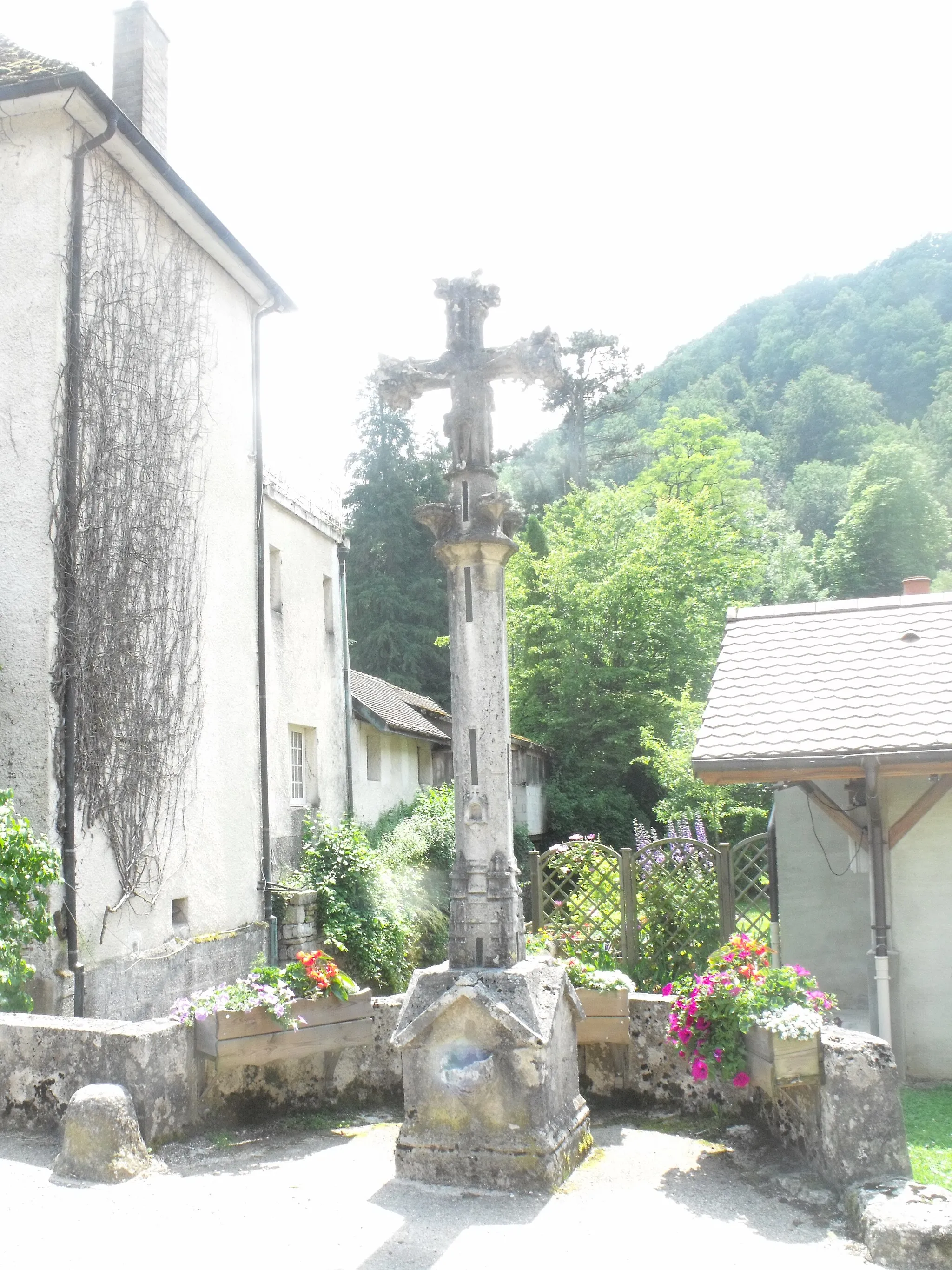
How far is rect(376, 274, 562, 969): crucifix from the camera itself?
546 cm

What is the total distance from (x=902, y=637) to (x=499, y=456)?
91.2ft

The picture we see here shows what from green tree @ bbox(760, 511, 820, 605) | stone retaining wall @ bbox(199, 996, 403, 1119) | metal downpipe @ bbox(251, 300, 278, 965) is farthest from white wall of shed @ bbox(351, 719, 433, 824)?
green tree @ bbox(760, 511, 820, 605)

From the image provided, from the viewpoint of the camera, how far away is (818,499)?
5575 centimetres

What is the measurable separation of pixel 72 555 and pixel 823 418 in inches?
2327

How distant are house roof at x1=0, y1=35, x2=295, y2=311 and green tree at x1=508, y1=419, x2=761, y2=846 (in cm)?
1815

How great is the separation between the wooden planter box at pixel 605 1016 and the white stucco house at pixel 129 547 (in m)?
5.04

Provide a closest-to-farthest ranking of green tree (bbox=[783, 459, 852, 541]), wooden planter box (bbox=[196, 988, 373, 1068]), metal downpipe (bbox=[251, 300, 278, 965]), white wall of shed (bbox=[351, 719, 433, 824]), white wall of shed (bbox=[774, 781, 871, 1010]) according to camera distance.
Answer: wooden planter box (bbox=[196, 988, 373, 1068]) < white wall of shed (bbox=[774, 781, 871, 1010]) < metal downpipe (bbox=[251, 300, 278, 965]) < white wall of shed (bbox=[351, 719, 433, 824]) < green tree (bbox=[783, 459, 852, 541])

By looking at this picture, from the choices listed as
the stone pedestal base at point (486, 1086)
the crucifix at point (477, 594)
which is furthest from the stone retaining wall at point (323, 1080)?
the crucifix at point (477, 594)

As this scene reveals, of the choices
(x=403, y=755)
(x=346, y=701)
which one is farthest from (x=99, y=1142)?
(x=403, y=755)

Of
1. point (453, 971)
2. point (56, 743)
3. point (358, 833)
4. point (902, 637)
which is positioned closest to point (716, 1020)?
point (453, 971)

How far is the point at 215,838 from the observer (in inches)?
469

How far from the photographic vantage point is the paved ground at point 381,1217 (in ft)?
13.6

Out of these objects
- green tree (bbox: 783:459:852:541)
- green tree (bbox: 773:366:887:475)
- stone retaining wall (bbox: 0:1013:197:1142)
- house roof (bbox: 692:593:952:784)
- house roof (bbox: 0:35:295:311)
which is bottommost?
stone retaining wall (bbox: 0:1013:197:1142)

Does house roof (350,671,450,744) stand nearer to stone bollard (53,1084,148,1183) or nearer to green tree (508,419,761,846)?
green tree (508,419,761,846)
